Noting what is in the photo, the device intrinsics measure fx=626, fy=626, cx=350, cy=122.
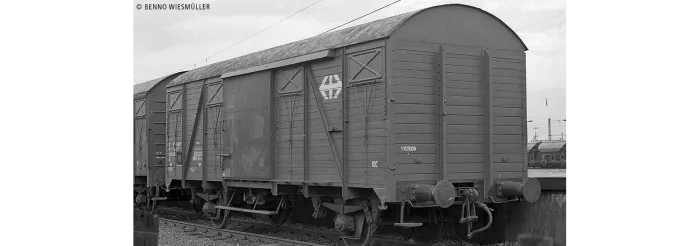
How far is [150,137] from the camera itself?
736 inches

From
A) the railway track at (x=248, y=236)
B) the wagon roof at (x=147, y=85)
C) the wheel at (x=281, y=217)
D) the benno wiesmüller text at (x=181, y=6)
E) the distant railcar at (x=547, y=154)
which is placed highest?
the benno wiesmüller text at (x=181, y=6)

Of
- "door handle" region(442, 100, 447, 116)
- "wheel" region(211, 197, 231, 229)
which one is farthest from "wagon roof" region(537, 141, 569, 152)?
"door handle" region(442, 100, 447, 116)

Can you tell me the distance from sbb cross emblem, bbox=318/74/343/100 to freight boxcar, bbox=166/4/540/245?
3cm

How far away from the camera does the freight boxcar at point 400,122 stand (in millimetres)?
9461

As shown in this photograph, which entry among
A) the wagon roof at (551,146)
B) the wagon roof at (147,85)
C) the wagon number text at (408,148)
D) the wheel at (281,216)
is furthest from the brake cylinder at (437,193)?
the wagon roof at (551,146)

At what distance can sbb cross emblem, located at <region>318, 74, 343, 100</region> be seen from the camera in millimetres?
10477

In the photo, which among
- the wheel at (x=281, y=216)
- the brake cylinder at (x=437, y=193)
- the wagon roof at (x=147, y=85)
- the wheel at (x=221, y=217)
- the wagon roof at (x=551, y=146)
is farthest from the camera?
the wagon roof at (x=551, y=146)

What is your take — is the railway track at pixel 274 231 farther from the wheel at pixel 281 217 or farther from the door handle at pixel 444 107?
the door handle at pixel 444 107

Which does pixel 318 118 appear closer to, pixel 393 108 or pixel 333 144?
pixel 333 144

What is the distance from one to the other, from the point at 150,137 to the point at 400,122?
1146 centimetres

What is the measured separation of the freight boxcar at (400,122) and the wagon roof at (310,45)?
1.8 inches

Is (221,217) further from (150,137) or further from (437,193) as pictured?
(437,193)

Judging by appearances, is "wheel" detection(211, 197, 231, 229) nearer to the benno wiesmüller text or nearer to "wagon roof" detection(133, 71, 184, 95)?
"wagon roof" detection(133, 71, 184, 95)

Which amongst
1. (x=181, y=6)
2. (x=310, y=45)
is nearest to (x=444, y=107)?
(x=310, y=45)
